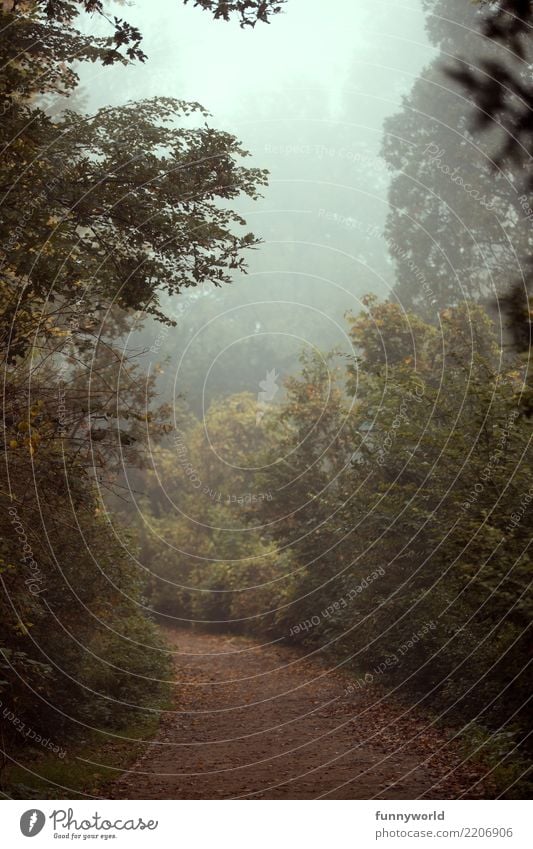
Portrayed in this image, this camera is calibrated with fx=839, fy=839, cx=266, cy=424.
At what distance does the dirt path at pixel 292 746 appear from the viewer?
9375 millimetres

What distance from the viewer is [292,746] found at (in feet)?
39.0

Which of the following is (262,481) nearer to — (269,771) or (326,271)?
(269,771)

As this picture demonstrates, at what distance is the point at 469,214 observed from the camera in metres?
27.2
